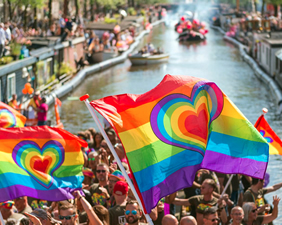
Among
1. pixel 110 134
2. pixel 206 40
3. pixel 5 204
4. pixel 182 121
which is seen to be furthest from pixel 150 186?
pixel 206 40

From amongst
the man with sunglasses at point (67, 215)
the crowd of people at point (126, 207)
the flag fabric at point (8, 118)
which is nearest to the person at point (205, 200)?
the crowd of people at point (126, 207)

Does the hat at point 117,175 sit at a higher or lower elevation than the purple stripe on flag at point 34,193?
lower

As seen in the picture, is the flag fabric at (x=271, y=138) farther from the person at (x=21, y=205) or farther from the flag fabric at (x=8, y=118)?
the flag fabric at (x=8, y=118)

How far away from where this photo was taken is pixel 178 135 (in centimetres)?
747

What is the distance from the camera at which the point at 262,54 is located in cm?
3947

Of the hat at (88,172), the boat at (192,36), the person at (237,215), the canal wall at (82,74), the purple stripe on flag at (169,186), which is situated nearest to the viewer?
the purple stripe on flag at (169,186)

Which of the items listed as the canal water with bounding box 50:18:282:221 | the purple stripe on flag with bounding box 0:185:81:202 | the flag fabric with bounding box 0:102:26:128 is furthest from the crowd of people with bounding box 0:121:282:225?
the canal water with bounding box 50:18:282:221

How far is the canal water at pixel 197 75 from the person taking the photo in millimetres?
26422

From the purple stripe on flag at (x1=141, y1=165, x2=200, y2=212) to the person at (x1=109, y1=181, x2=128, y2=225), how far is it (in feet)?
4.19

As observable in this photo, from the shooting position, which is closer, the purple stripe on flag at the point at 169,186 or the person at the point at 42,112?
the purple stripe on flag at the point at 169,186

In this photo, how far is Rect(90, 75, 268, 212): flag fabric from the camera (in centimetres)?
713

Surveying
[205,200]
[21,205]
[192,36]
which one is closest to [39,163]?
[21,205]

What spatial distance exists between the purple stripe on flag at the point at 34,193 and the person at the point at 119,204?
665 mm

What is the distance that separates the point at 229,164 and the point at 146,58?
1557 inches
